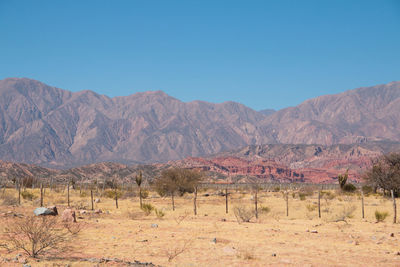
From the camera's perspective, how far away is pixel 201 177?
179 feet

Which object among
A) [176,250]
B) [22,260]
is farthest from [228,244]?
[22,260]

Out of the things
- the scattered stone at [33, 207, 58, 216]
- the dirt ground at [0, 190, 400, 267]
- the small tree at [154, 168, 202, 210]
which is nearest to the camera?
the dirt ground at [0, 190, 400, 267]

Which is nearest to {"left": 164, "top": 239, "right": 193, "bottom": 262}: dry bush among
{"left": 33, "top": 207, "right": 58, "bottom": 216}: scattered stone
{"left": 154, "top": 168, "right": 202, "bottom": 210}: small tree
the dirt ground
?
the dirt ground

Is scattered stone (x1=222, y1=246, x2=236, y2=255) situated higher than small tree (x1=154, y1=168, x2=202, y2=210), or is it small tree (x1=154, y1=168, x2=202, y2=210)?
small tree (x1=154, y1=168, x2=202, y2=210)

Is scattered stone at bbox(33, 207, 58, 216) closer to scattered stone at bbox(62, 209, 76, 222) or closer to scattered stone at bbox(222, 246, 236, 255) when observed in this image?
scattered stone at bbox(62, 209, 76, 222)

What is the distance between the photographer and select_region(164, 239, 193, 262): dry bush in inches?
499

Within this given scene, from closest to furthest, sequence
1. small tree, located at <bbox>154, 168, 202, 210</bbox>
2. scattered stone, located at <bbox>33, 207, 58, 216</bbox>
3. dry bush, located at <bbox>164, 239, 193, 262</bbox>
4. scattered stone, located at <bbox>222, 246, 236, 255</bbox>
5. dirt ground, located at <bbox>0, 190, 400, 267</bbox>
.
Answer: dirt ground, located at <bbox>0, 190, 400, 267</bbox> < dry bush, located at <bbox>164, 239, 193, 262</bbox> < scattered stone, located at <bbox>222, 246, 236, 255</bbox> < scattered stone, located at <bbox>33, 207, 58, 216</bbox> < small tree, located at <bbox>154, 168, 202, 210</bbox>

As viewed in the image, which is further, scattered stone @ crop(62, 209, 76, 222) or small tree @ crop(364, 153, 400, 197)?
small tree @ crop(364, 153, 400, 197)

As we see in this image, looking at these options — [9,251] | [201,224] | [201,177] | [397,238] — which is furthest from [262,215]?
[201,177]

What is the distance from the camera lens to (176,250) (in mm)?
13844

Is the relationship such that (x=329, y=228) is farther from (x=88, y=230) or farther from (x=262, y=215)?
(x=88, y=230)

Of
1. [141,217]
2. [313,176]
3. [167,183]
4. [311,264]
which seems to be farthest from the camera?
[313,176]

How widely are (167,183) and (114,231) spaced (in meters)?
30.6

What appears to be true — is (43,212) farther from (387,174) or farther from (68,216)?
(387,174)
